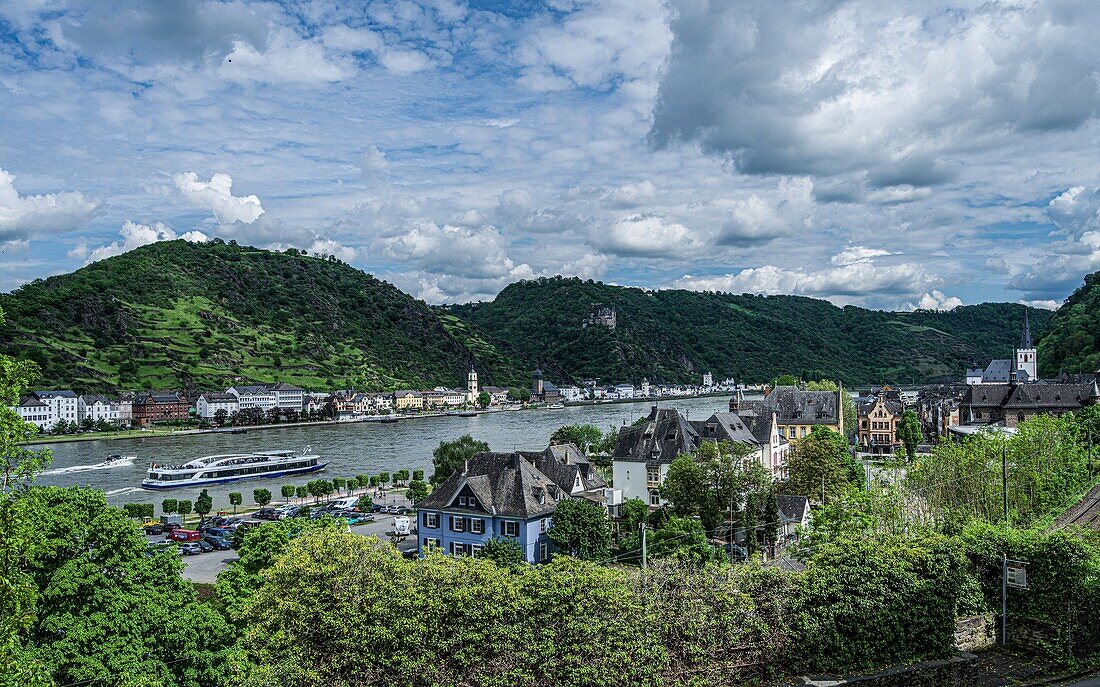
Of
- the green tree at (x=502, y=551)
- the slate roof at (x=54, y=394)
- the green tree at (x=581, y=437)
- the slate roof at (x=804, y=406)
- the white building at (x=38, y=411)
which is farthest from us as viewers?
the slate roof at (x=54, y=394)

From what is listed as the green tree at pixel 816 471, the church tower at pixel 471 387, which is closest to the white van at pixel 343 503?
the green tree at pixel 816 471

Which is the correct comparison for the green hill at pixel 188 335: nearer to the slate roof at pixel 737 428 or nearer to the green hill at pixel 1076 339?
the slate roof at pixel 737 428

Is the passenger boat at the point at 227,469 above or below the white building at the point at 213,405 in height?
below

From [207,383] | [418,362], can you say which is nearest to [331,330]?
[418,362]

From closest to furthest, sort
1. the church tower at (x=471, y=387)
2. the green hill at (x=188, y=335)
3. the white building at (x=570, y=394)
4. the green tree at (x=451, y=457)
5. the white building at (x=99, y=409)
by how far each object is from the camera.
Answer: the green tree at (x=451, y=457)
the white building at (x=99, y=409)
the green hill at (x=188, y=335)
the church tower at (x=471, y=387)
the white building at (x=570, y=394)

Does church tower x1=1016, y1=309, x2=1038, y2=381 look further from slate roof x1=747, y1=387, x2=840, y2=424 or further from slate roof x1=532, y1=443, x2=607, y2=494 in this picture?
slate roof x1=532, y1=443, x2=607, y2=494

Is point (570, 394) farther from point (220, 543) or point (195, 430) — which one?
point (220, 543)

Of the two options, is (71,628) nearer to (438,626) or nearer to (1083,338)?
(438,626)
